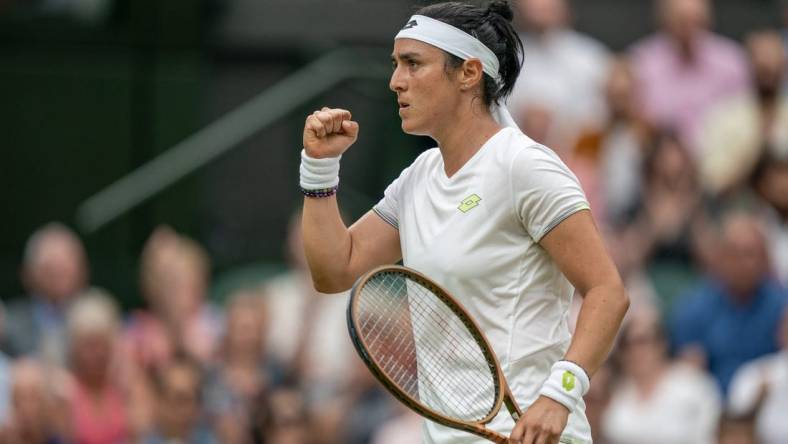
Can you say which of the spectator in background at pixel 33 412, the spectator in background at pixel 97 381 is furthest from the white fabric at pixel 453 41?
the spectator in background at pixel 97 381

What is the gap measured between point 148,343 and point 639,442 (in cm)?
287

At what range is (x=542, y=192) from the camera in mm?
4266

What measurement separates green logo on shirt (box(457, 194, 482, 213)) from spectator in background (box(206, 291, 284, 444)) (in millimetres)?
4256

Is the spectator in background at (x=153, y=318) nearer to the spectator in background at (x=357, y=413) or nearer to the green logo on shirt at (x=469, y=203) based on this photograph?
the spectator in background at (x=357, y=413)

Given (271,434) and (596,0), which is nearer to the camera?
(271,434)

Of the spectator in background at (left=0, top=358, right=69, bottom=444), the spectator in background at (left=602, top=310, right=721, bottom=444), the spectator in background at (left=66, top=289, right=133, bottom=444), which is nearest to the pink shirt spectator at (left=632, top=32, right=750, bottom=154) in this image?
the spectator in background at (left=602, top=310, right=721, bottom=444)

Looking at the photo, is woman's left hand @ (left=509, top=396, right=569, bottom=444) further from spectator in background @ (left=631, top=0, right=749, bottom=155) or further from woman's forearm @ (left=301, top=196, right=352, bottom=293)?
spectator in background @ (left=631, top=0, right=749, bottom=155)

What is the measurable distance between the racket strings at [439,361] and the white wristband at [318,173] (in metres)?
0.32

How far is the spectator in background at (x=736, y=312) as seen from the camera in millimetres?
8305

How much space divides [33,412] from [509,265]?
458 cm

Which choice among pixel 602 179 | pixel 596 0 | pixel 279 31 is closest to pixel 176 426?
pixel 602 179

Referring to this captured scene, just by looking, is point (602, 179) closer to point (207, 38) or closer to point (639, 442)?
point (639, 442)

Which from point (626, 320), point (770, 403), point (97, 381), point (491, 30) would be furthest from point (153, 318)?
point (491, 30)

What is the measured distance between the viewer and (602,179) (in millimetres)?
9523
